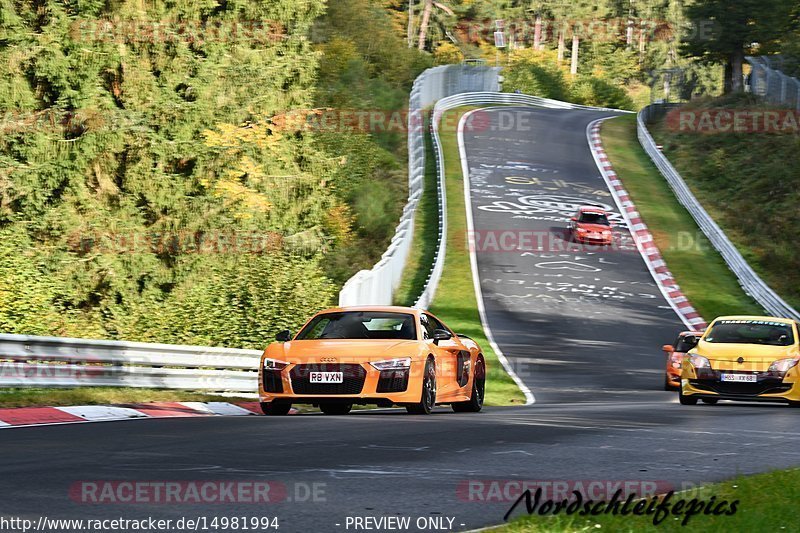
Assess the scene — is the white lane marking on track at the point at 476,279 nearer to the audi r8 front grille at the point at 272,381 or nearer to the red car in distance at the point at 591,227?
the red car in distance at the point at 591,227

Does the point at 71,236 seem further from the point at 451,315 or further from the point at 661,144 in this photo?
the point at 661,144

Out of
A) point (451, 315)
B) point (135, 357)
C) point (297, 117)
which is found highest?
point (297, 117)

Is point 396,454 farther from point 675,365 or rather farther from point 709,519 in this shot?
point 675,365

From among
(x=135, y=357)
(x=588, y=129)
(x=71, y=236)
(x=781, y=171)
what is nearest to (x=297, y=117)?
(x=71, y=236)

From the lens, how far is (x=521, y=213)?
169ft

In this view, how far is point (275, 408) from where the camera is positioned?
50.4ft

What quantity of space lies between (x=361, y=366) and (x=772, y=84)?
54.5m

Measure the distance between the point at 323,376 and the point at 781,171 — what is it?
41952 millimetres

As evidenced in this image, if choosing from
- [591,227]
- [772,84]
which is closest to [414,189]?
[591,227]

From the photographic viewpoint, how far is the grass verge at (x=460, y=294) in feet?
81.5

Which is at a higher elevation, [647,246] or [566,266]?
[647,246]

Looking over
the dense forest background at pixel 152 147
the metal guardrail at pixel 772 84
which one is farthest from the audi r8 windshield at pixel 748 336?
the metal guardrail at pixel 772 84

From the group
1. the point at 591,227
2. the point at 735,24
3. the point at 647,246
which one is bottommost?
the point at 647,246

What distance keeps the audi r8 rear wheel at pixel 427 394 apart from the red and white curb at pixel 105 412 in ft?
7.90
